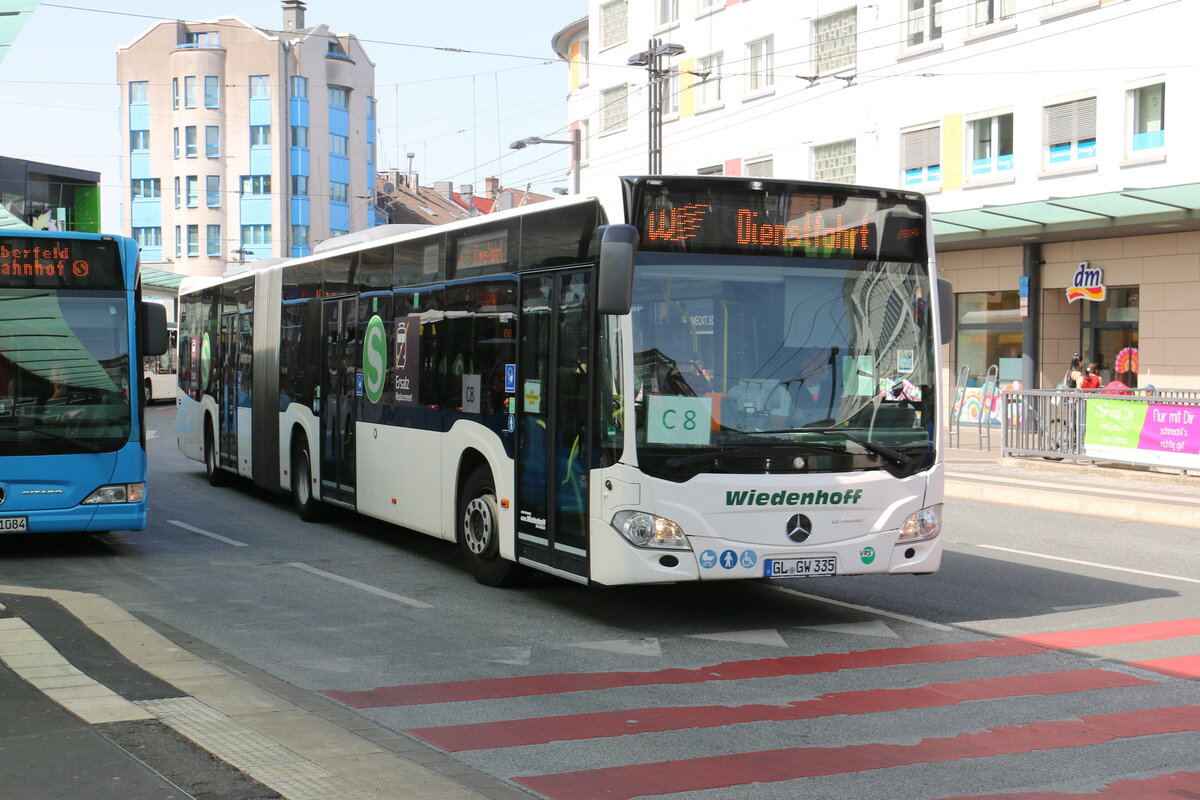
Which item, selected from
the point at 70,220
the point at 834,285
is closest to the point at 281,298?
the point at 834,285

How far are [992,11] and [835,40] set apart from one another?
19.1 ft

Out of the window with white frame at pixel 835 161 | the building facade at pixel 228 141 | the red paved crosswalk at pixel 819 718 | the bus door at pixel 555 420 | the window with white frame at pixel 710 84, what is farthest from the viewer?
the building facade at pixel 228 141

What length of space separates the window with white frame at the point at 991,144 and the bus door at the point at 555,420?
22.1m

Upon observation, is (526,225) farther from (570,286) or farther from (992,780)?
(992,780)

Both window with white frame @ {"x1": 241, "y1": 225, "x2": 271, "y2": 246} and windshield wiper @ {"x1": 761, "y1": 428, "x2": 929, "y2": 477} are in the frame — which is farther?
window with white frame @ {"x1": 241, "y1": 225, "x2": 271, "y2": 246}

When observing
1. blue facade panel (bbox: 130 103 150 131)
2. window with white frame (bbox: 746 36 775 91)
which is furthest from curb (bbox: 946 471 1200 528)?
blue facade panel (bbox: 130 103 150 131)

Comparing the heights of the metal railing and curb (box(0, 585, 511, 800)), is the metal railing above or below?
above

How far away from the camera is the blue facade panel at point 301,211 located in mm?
84188

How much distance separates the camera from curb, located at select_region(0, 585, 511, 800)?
5.35 meters

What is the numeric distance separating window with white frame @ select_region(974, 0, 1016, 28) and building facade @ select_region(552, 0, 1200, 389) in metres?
0.06

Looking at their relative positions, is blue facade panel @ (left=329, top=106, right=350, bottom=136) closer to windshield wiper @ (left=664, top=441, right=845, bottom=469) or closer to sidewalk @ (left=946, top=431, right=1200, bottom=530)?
sidewalk @ (left=946, top=431, right=1200, bottom=530)

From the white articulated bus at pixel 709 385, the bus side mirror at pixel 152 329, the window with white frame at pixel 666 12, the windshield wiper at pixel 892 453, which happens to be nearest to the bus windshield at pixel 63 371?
the bus side mirror at pixel 152 329

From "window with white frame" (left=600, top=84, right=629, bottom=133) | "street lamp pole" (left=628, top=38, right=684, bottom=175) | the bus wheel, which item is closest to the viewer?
the bus wheel

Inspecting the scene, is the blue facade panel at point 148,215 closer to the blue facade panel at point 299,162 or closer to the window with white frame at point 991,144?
the blue facade panel at point 299,162
